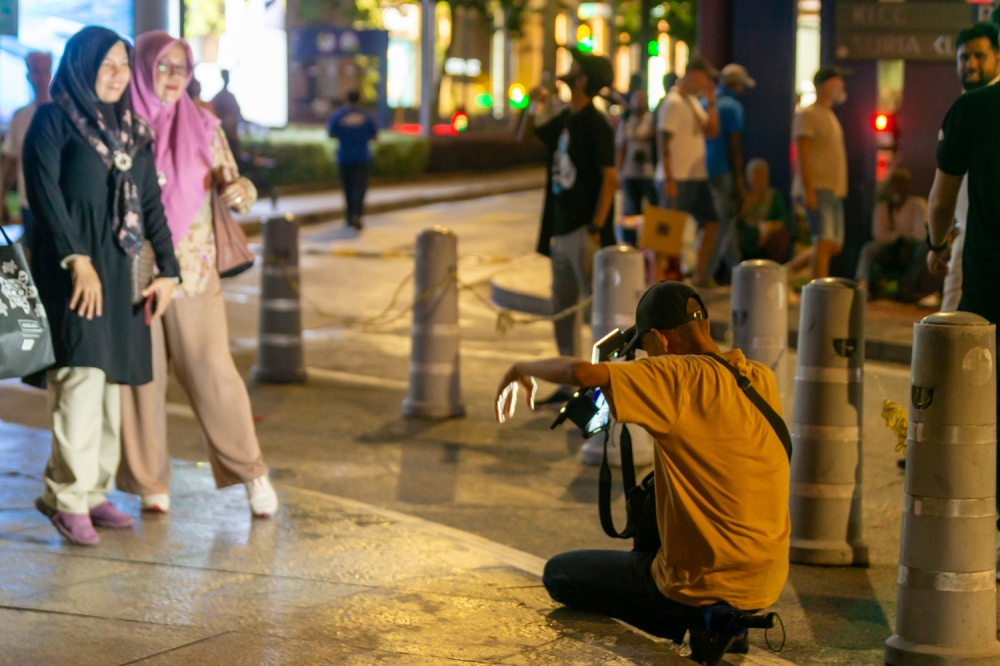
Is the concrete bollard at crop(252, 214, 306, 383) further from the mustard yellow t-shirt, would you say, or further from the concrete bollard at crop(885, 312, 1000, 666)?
the concrete bollard at crop(885, 312, 1000, 666)

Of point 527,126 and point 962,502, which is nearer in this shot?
point 962,502

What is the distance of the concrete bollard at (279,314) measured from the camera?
10.2m

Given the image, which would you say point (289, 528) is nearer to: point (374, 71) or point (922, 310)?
point (922, 310)

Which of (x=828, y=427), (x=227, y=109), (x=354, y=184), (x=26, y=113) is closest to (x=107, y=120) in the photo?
(x=828, y=427)

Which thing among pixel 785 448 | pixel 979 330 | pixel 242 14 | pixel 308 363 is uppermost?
pixel 242 14

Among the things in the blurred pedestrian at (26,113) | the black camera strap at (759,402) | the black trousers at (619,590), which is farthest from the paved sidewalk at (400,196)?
the black camera strap at (759,402)

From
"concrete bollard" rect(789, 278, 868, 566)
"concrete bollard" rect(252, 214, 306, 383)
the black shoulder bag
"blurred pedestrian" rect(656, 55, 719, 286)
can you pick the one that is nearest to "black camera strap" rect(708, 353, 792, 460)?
the black shoulder bag

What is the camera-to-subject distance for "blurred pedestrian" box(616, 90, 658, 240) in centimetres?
1566

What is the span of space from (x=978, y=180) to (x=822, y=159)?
6701 millimetres

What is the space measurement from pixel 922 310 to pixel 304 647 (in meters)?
9.28

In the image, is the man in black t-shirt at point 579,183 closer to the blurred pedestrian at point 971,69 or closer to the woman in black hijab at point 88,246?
the blurred pedestrian at point 971,69

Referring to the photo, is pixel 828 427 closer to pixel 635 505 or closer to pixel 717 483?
pixel 635 505

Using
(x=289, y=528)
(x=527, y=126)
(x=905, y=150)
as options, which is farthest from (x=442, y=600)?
(x=905, y=150)

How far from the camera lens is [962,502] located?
4.64 meters
